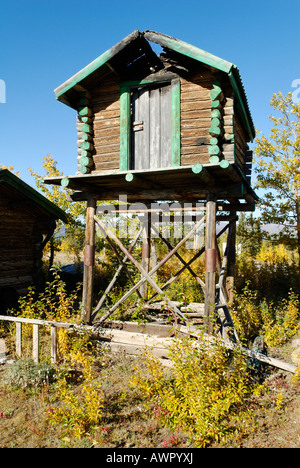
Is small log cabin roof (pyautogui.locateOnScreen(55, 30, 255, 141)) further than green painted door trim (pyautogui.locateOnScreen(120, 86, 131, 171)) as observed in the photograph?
No

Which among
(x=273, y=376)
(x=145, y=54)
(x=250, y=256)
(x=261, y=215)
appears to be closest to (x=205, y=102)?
(x=145, y=54)

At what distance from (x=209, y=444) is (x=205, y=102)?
6.21m

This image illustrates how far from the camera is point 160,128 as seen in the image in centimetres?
750

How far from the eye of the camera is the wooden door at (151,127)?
7.40m

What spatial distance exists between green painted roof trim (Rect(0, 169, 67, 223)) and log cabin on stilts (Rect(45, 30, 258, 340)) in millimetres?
2415

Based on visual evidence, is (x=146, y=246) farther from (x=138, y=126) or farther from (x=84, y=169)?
(x=138, y=126)

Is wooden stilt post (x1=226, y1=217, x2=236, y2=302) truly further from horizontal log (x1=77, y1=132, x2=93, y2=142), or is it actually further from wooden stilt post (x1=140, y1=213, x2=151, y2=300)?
horizontal log (x1=77, y1=132, x2=93, y2=142)

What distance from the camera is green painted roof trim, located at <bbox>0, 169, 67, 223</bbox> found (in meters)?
9.81

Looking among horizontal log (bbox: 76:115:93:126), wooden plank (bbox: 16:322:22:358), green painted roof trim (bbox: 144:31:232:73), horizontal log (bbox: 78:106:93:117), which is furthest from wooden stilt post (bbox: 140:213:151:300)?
green painted roof trim (bbox: 144:31:232:73)

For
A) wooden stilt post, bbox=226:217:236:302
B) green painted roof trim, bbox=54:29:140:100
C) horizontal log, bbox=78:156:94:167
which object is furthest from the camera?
wooden stilt post, bbox=226:217:236:302

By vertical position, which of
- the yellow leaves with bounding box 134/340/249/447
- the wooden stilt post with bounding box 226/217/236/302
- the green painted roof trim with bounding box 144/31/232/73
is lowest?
the yellow leaves with bounding box 134/340/249/447

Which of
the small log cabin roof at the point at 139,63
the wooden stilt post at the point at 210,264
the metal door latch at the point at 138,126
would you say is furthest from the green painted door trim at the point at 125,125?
the wooden stilt post at the point at 210,264

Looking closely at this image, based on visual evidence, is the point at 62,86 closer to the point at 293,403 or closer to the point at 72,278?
the point at 293,403

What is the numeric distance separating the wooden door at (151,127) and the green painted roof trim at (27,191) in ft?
14.3
